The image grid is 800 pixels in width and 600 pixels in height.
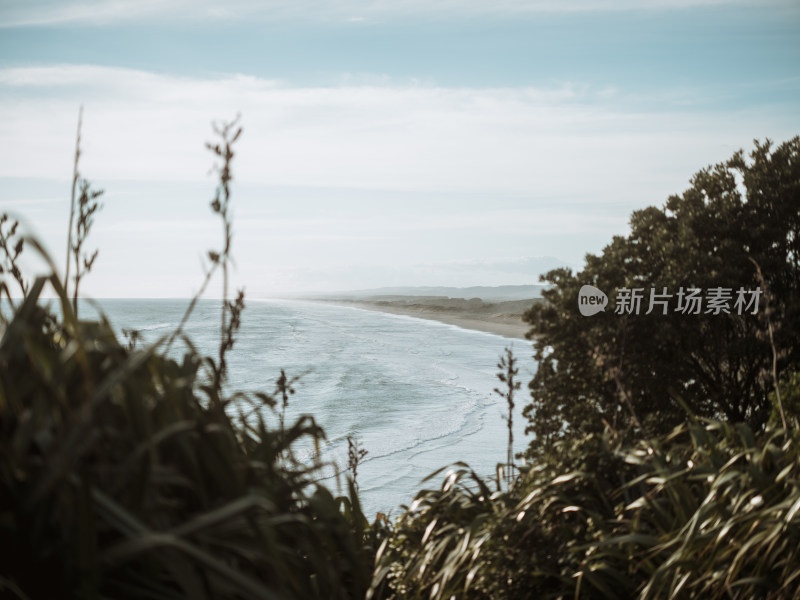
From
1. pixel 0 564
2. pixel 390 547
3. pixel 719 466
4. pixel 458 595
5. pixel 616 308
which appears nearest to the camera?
pixel 0 564

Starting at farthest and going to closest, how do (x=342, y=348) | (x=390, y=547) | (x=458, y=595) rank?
(x=342, y=348) < (x=390, y=547) < (x=458, y=595)

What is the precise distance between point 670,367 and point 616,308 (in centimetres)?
82

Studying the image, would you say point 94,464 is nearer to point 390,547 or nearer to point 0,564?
point 0,564

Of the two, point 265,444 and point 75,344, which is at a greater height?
point 75,344

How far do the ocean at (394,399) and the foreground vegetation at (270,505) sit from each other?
299mm

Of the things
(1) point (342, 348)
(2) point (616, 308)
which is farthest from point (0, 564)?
(1) point (342, 348)

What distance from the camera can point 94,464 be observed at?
4.58 ft

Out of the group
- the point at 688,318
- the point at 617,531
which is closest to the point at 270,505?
the point at 617,531

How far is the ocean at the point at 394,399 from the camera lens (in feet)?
38.6

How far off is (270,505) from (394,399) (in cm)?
1778

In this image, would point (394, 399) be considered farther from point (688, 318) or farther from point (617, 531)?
point (617, 531)

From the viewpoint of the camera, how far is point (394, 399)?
62.1 feet

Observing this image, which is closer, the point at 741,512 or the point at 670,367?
the point at 741,512

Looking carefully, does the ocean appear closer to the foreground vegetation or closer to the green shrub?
the foreground vegetation
